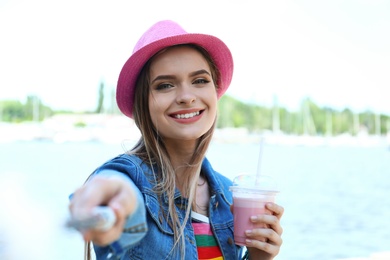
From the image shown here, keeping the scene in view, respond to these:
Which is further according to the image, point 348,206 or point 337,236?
point 348,206

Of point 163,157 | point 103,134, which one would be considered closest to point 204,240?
point 163,157

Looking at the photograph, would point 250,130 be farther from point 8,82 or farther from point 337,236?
point 337,236

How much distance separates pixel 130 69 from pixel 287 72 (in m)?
44.9

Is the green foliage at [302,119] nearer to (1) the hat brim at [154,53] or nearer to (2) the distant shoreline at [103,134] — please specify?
(2) the distant shoreline at [103,134]

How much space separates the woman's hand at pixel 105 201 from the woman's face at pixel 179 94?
659 millimetres

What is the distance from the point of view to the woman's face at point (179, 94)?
5.26 feet

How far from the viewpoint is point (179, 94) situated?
1.60 metres

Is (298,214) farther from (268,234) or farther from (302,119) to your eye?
(302,119)

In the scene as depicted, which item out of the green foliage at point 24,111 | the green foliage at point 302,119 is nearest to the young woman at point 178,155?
the green foliage at point 302,119

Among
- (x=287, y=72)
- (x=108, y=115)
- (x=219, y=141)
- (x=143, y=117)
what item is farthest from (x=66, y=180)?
(x=287, y=72)

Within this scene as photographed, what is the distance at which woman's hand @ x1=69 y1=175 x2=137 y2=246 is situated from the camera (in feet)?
2.83

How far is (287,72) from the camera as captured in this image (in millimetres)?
45625

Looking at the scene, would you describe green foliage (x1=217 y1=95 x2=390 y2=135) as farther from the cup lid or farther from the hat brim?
the cup lid

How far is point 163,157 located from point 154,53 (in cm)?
31
